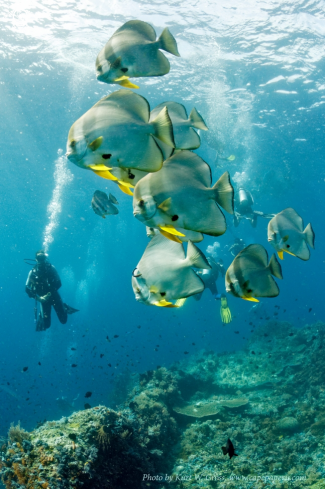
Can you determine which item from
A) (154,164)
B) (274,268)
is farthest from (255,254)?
(154,164)

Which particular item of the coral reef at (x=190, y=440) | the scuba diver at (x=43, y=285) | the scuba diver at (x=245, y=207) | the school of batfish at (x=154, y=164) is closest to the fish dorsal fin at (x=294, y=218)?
the school of batfish at (x=154, y=164)

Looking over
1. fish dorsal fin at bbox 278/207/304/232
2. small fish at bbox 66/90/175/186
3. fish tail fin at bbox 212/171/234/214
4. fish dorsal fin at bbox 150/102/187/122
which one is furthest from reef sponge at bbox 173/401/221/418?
small fish at bbox 66/90/175/186

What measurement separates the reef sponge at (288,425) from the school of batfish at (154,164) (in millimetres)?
8558

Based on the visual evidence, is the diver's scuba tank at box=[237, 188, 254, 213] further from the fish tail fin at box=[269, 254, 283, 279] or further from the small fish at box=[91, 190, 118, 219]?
the fish tail fin at box=[269, 254, 283, 279]

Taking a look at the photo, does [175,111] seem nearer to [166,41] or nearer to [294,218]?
[166,41]

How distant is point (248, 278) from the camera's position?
2.02 m

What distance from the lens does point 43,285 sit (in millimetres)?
11062

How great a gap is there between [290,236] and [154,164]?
2231 millimetres

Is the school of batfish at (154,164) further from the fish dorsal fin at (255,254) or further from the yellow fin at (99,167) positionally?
the fish dorsal fin at (255,254)

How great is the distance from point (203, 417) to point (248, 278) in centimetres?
955

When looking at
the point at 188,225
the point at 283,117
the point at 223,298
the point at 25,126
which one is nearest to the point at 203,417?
the point at 223,298

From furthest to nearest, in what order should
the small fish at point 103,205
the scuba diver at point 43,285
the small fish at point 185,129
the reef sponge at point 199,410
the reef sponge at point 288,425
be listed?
the scuba diver at point 43,285 < the reef sponge at point 199,410 < the reef sponge at point 288,425 < the small fish at point 103,205 < the small fish at point 185,129

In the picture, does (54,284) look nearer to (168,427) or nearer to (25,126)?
(168,427)

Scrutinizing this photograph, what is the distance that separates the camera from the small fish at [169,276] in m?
1.66
